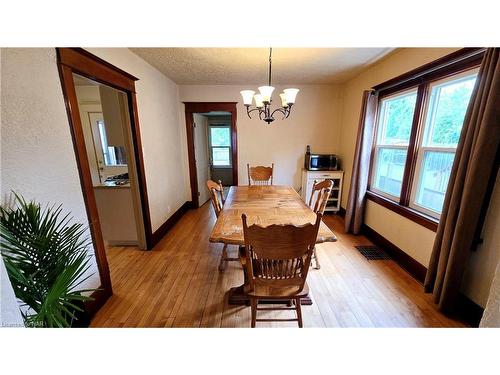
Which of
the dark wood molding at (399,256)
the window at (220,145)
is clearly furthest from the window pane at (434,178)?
the window at (220,145)

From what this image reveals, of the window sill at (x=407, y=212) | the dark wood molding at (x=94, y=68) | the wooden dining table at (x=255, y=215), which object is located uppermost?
the dark wood molding at (x=94, y=68)

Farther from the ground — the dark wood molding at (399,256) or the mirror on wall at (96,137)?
the mirror on wall at (96,137)

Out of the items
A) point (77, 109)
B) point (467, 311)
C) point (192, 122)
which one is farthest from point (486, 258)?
point (192, 122)

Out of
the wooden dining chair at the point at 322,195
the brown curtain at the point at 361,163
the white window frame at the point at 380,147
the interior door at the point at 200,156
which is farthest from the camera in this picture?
the interior door at the point at 200,156

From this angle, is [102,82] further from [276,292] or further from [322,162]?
[322,162]

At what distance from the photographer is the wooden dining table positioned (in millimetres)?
1389

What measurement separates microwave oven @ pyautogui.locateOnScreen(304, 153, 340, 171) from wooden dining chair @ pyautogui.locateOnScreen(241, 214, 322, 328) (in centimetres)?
274

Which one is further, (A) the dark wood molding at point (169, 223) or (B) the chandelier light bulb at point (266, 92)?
(A) the dark wood molding at point (169, 223)

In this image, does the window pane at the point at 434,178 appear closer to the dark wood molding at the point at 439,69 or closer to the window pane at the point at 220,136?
the dark wood molding at the point at 439,69

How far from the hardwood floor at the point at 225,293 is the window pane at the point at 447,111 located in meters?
1.45

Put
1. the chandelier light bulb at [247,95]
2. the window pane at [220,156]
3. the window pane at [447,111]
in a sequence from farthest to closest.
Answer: the window pane at [220,156] → the chandelier light bulb at [247,95] → the window pane at [447,111]

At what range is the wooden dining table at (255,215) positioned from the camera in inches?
54.7

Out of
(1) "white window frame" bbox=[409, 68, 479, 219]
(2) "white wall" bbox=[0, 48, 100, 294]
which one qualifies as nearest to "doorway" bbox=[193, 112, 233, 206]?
(2) "white wall" bbox=[0, 48, 100, 294]

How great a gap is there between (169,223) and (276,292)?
2463 millimetres
